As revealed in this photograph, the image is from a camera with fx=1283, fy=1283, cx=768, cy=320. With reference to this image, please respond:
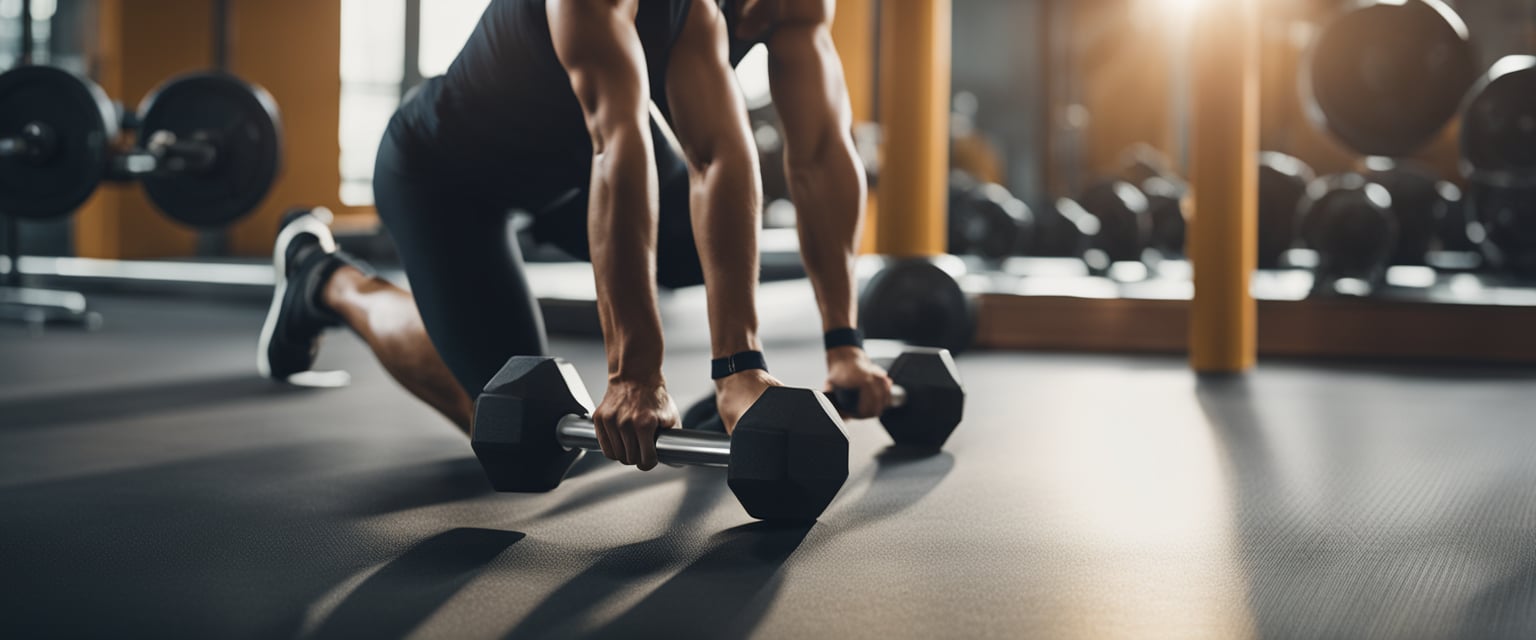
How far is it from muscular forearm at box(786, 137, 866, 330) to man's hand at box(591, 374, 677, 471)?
1.23 ft

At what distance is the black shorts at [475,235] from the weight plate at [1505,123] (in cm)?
221

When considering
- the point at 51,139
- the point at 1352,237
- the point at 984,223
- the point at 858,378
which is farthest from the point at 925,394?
the point at 984,223

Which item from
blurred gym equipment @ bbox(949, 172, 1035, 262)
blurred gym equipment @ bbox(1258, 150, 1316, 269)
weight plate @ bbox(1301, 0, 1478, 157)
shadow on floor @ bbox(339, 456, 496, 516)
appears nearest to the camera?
shadow on floor @ bbox(339, 456, 496, 516)

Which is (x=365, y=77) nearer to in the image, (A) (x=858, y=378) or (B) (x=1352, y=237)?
(B) (x=1352, y=237)

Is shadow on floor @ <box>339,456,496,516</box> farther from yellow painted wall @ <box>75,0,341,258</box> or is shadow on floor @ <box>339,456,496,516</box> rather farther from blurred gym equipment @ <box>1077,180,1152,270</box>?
yellow painted wall @ <box>75,0,341,258</box>

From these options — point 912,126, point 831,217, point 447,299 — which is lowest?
point 447,299

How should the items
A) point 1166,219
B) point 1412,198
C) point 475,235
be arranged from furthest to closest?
point 1166,219 → point 1412,198 → point 475,235

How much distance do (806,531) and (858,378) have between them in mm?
312

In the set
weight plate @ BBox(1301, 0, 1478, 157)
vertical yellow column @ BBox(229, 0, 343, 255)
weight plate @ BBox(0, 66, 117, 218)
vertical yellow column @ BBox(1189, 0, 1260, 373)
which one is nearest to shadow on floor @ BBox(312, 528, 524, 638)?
vertical yellow column @ BBox(1189, 0, 1260, 373)

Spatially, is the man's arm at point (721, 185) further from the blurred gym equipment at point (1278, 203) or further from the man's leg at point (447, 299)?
the blurred gym equipment at point (1278, 203)

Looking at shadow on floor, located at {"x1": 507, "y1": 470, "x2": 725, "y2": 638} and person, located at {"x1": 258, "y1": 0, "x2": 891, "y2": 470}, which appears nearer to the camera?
shadow on floor, located at {"x1": 507, "y1": 470, "x2": 725, "y2": 638}

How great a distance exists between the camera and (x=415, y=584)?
1050 millimetres

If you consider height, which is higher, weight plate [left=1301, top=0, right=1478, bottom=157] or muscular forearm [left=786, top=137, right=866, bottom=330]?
weight plate [left=1301, top=0, right=1478, bottom=157]

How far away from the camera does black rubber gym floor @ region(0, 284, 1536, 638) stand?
0.96m
